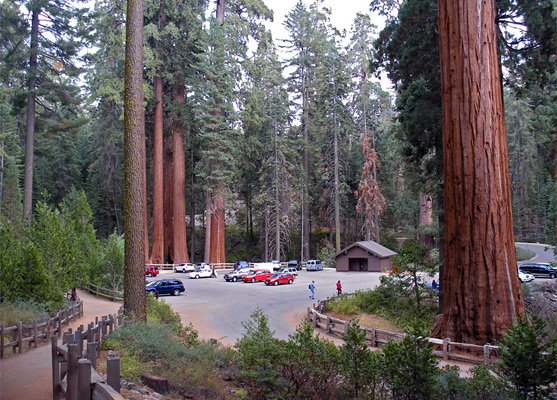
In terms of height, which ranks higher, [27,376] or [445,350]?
[27,376]

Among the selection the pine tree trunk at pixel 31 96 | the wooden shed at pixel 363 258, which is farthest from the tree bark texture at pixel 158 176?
the wooden shed at pixel 363 258

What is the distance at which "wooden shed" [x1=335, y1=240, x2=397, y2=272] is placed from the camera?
49469 millimetres

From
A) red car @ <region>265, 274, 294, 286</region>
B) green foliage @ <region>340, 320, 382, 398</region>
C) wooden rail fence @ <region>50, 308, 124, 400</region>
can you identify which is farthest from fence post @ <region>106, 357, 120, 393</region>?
red car @ <region>265, 274, 294, 286</region>

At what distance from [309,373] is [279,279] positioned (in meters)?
31.1

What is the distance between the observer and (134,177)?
1220cm

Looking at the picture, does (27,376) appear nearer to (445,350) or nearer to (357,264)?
(445,350)

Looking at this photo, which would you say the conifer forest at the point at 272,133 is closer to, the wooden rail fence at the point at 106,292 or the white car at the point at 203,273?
the wooden rail fence at the point at 106,292

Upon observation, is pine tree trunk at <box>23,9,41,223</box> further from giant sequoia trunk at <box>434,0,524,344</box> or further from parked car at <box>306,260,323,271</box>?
parked car at <box>306,260,323,271</box>

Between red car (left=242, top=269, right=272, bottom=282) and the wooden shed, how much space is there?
502 inches

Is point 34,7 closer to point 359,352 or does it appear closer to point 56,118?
point 56,118

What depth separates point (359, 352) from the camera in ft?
23.2

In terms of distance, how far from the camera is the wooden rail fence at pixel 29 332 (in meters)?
11.7

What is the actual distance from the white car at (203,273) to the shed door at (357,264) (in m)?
15.9

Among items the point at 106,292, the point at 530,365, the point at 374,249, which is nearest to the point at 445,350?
the point at 530,365
